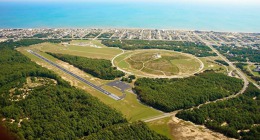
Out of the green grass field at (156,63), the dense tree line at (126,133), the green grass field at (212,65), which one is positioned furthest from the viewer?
the green grass field at (212,65)

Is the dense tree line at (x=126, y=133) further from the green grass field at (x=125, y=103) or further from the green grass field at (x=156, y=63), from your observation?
the green grass field at (x=156, y=63)

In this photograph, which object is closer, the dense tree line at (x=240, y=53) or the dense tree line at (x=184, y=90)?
the dense tree line at (x=184, y=90)

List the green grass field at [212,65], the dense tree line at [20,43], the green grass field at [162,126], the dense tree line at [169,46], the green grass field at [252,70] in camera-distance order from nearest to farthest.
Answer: the green grass field at [162,126] → the green grass field at [252,70] → the green grass field at [212,65] → the dense tree line at [169,46] → the dense tree line at [20,43]

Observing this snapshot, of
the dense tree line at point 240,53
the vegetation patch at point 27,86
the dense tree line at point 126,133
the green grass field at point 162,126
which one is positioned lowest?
the green grass field at point 162,126

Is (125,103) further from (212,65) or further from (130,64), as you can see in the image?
(212,65)

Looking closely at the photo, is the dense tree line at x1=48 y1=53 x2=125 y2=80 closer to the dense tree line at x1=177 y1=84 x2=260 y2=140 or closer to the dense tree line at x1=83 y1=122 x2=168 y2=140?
the dense tree line at x1=177 y1=84 x2=260 y2=140

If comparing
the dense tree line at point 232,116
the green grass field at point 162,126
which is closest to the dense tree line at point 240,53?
the dense tree line at point 232,116

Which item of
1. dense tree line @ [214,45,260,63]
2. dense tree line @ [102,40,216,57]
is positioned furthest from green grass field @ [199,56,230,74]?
dense tree line @ [214,45,260,63]
